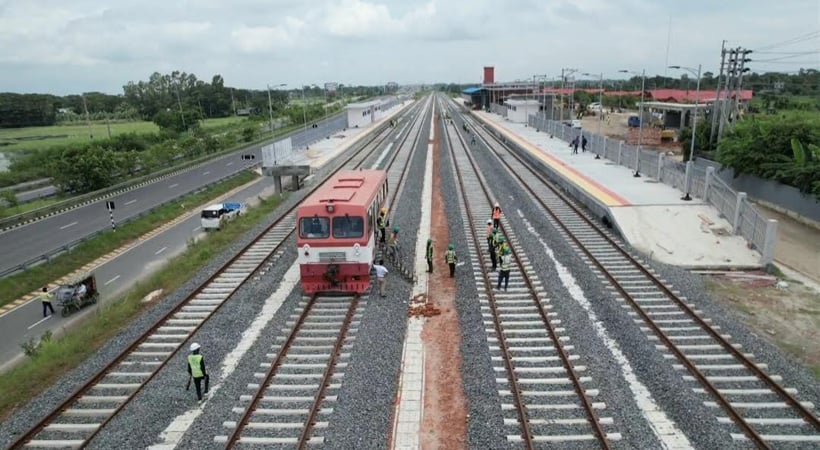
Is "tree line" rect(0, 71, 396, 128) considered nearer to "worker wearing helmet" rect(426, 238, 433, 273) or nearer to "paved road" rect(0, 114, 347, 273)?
"paved road" rect(0, 114, 347, 273)

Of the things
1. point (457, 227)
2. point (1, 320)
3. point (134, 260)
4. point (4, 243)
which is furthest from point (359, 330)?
point (4, 243)

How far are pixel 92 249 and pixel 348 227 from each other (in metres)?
19.0

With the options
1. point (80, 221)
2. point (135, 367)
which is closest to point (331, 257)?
point (135, 367)

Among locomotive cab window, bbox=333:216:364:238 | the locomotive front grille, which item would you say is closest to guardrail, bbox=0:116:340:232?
the locomotive front grille

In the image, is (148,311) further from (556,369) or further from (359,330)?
(556,369)

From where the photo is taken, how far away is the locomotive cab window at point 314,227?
14.7 meters

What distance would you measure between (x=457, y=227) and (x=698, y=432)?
14.4m

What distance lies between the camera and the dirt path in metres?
9.24

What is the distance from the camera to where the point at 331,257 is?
48.7 feet

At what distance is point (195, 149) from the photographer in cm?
6012

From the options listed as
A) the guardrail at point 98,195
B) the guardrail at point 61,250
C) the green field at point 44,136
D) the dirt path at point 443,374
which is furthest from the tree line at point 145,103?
the dirt path at point 443,374

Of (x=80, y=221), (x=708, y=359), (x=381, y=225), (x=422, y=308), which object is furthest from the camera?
(x=80, y=221)

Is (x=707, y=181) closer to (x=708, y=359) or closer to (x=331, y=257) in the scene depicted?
(x=708, y=359)

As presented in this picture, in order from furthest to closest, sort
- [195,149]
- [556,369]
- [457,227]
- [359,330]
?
[195,149] → [457,227] → [359,330] → [556,369]
